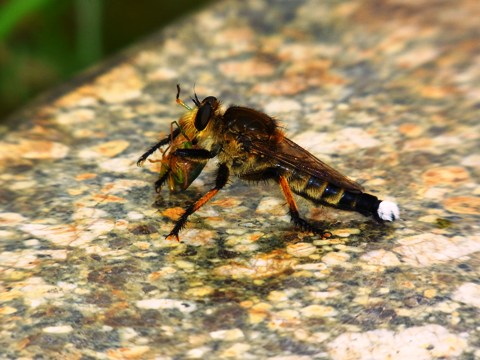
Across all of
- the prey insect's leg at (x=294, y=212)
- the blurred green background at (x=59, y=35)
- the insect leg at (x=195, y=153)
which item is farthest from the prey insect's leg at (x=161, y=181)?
the blurred green background at (x=59, y=35)

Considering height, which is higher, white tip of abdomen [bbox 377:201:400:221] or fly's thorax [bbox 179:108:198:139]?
fly's thorax [bbox 179:108:198:139]

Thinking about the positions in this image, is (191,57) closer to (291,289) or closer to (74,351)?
(291,289)

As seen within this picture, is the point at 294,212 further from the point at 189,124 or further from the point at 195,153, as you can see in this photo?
the point at 189,124

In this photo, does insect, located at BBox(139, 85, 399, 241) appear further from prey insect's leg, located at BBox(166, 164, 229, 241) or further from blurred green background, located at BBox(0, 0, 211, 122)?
blurred green background, located at BBox(0, 0, 211, 122)

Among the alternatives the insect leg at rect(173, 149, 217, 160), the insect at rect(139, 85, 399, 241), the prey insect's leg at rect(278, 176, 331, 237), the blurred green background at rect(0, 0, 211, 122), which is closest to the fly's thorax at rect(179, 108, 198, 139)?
the insect at rect(139, 85, 399, 241)

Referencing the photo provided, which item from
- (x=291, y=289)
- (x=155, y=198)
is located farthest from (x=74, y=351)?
(x=155, y=198)

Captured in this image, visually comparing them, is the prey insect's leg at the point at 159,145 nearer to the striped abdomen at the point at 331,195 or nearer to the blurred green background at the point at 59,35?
the striped abdomen at the point at 331,195
